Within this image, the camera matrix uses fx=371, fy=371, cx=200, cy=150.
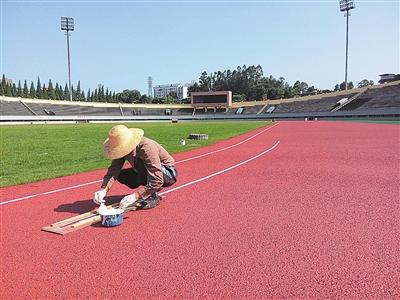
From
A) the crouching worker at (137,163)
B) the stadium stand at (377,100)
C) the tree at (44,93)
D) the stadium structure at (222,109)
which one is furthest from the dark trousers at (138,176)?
the tree at (44,93)

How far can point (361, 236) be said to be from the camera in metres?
4.64

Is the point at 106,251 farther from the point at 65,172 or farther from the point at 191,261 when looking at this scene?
the point at 65,172

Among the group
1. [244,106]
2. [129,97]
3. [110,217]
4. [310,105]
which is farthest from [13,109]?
[110,217]

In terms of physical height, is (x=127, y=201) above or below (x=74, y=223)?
above

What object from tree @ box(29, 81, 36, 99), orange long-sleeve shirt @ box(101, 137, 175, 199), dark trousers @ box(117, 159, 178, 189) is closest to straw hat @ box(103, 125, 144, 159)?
orange long-sleeve shirt @ box(101, 137, 175, 199)

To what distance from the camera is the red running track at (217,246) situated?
3.33m

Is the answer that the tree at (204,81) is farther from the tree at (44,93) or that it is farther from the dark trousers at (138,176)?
the dark trousers at (138,176)

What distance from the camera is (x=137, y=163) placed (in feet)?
19.2

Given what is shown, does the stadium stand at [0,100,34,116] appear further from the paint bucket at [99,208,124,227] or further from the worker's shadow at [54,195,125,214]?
the paint bucket at [99,208,124,227]

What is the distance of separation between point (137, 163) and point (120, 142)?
65 cm

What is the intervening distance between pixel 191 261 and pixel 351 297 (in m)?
1.58

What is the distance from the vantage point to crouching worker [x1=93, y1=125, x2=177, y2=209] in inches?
209

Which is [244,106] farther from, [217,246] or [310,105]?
[217,246]

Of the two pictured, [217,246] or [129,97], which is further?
[129,97]
